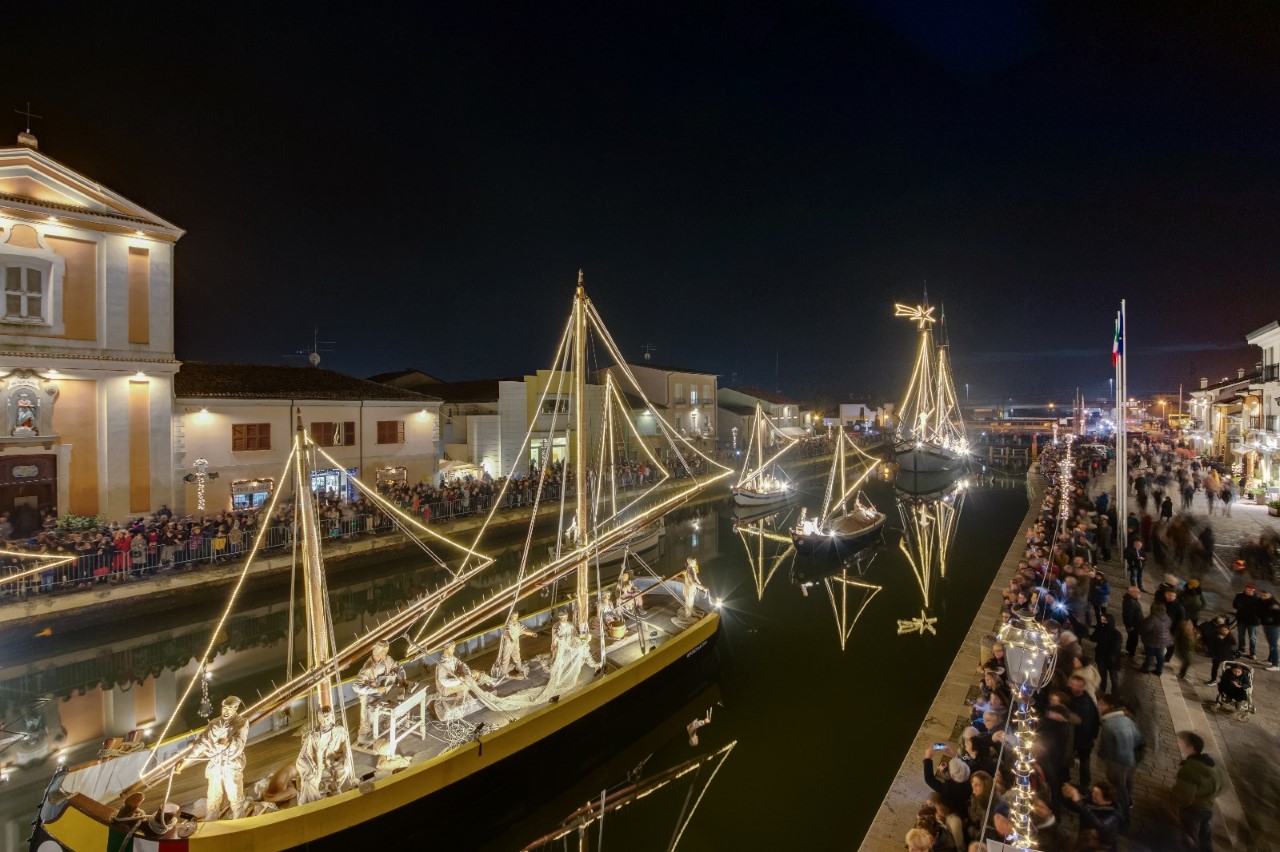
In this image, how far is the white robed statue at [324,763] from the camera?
8219 mm

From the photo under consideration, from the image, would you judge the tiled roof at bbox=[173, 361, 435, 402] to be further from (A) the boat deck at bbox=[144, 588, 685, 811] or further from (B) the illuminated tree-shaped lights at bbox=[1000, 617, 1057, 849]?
(B) the illuminated tree-shaped lights at bbox=[1000, 617, 1057, 849]

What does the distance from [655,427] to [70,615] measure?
119 feet

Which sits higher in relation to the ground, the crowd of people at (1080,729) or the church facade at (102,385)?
the church facade at (102,385)

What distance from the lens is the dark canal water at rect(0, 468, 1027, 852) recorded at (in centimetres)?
1014

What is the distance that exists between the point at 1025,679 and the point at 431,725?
9.02m

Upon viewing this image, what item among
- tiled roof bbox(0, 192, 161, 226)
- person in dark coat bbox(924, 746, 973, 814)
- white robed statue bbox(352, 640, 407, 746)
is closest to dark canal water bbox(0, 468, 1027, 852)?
white robed statue bbox(352, 640, 407, 746)

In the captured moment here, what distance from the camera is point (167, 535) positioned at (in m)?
19.1

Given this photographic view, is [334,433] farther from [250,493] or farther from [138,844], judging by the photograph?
[138,844]

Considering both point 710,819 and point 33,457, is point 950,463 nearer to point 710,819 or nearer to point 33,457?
point 710,819

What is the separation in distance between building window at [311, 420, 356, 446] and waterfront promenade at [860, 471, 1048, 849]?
26136 millimetres

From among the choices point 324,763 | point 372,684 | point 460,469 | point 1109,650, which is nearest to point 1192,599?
point 1109,650

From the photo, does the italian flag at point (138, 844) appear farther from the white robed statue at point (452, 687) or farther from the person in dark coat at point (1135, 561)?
the person in dark coat at point (1135, 561)

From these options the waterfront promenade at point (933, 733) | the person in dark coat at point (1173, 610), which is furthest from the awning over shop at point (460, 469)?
the person in dark coat at point (1173, 610)

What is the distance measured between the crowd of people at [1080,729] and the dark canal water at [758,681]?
116 inches
